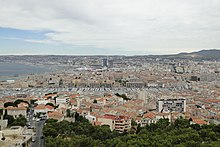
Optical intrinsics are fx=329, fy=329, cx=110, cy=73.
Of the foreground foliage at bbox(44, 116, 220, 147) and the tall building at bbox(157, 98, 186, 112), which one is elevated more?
the foreground foliage at bbox(44, 116, 220, 147)

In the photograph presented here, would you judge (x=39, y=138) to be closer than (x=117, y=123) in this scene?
Yes

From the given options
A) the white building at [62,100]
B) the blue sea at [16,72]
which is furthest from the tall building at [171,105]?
the blue sea at [16,72]

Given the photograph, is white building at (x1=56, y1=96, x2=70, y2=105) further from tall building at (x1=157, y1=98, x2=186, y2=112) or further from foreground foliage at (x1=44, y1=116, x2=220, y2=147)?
foreground foliage at (x1=44, y1=116, x2=220, y2=147)

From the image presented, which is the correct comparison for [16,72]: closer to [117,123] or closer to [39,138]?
[117,123]

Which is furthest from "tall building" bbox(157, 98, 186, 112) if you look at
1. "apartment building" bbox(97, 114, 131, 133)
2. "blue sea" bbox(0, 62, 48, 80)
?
"blue sea" bbox(0, 62, 48, 80)

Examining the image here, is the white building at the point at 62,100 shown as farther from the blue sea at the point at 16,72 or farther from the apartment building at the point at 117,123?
the blue sea at the point at 16,72

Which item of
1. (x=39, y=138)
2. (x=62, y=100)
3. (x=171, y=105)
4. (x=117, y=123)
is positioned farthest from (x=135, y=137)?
(x=62, y=100)

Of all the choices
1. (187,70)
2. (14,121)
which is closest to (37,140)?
(14,121)
